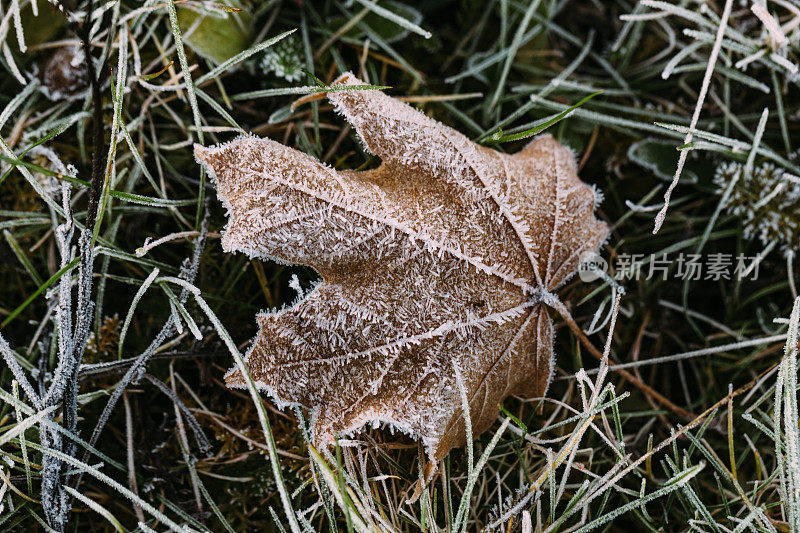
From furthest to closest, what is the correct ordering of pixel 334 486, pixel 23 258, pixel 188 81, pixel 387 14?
pixel 387 14
pixel 23 258
pixel 188 81
pixel 334 486

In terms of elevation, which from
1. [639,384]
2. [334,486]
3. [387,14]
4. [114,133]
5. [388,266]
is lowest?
[639,384]

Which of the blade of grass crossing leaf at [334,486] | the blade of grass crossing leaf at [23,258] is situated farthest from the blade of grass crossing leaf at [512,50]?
the blade of grass crossing leaf at [23,258]

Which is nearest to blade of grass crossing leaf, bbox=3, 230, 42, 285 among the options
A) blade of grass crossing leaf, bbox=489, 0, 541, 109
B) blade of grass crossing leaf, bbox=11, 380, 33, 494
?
blade of grass crossing leaf, bbox=11, 380, 33, 494

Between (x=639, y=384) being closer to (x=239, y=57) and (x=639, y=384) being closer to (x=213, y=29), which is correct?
(x=239, y=57)

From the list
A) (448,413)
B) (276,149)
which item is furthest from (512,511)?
(276,149)

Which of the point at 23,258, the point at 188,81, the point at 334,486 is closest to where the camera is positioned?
the point at 334,486

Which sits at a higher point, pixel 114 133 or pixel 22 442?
pixel 114 133

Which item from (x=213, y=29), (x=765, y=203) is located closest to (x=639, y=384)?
(x=765, y=203)

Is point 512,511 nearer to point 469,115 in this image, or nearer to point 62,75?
point 469,115
